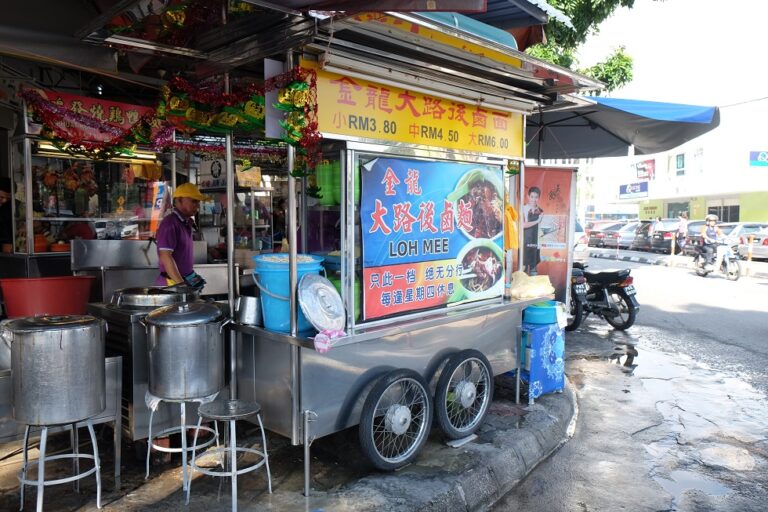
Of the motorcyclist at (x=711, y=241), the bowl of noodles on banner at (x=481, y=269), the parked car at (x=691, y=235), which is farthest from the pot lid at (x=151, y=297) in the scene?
the parked car at (x=691, y=235)

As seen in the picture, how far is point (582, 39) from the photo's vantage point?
884 cm

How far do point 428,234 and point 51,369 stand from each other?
7.90 ft

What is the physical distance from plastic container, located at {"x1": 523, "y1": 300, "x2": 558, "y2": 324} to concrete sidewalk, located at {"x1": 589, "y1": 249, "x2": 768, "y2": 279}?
12583mm

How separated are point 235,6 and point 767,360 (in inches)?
282

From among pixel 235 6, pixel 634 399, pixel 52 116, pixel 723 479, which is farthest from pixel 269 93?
pixel 634 399

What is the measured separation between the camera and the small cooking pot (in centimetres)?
343

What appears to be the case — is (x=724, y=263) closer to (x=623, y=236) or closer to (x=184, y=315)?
(x=623, y=236)

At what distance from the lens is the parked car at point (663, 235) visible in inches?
843

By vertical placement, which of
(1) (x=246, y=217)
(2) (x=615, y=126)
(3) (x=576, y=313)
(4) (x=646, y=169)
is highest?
(4) (x=646, y=169)

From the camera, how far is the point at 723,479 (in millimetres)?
3795

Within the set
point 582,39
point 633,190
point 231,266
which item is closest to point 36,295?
point 231,266

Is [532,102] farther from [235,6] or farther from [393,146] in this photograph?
[235,6]

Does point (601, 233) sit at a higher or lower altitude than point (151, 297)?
higher

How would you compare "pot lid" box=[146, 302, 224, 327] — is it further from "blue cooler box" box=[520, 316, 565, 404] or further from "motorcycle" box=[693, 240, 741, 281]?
"motorcycle" box=[693, 240, 741, 281]
